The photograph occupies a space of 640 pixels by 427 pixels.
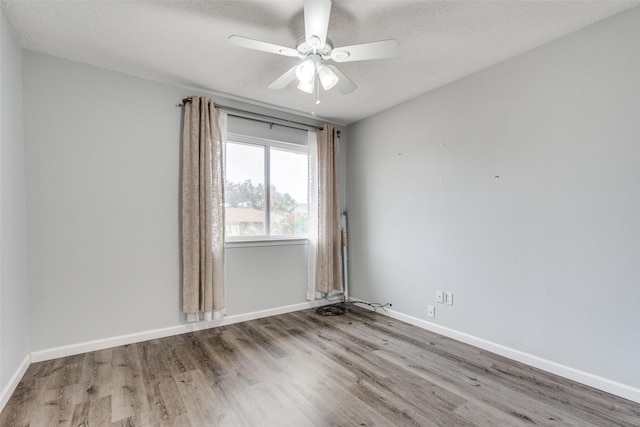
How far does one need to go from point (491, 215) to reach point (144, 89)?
11.2 feet

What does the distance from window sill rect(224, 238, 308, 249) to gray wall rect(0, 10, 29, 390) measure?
5.33ft

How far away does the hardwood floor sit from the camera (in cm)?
174

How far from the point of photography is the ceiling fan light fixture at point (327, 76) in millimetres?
2129

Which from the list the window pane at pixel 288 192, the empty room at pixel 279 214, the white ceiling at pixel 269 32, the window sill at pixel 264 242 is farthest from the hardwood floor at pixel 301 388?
the white ceiling at pixel 269 32

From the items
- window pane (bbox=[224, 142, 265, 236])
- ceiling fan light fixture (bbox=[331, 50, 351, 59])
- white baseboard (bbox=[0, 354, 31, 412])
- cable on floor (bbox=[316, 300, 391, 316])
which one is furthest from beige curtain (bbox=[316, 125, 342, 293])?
white baseboard (bbox=[0, 354, 31, 412])

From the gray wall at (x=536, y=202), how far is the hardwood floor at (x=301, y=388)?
39 cm

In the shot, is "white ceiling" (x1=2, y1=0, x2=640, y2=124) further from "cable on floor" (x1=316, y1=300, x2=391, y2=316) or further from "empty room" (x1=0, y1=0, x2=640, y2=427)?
"cable on floor" (x1=316, y1=300, x2=391, y2=316)

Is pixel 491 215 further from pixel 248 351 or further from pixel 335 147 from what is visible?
pixel 248 351

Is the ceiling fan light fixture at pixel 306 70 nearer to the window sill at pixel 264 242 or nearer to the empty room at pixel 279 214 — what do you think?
the empty room at pixel 279 214

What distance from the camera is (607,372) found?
2.01m

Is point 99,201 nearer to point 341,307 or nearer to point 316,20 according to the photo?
point 316,20

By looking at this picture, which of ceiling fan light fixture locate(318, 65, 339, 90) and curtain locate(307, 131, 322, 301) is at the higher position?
ceiling fan light fixture locate(318, 65, 339, 90)

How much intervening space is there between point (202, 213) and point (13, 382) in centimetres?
174

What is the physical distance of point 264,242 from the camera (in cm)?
357
